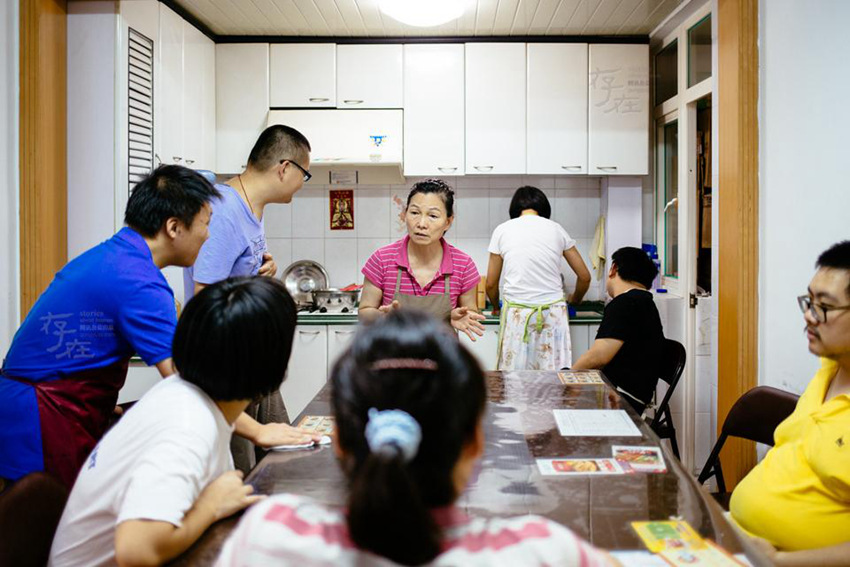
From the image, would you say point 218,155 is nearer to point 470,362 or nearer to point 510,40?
point 510,40

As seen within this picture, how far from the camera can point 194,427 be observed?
44.3 inches

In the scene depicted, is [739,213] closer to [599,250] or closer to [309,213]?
[599,250]

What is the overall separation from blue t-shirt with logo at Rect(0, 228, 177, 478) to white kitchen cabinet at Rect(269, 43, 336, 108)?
251 centimetres

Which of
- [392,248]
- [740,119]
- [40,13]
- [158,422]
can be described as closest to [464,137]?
[392,248]

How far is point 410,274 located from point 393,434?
6.83 feet

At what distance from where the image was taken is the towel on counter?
167 inches

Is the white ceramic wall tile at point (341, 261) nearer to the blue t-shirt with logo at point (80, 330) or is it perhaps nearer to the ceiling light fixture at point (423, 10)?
the ceiling light fixture at point (423, 10)

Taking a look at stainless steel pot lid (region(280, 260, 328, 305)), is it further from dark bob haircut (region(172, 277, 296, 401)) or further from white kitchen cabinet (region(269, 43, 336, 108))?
dark bob haircut (region(172, 277, 296, 401))

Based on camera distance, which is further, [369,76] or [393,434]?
[369,76]

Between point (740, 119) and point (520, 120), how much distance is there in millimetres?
1590

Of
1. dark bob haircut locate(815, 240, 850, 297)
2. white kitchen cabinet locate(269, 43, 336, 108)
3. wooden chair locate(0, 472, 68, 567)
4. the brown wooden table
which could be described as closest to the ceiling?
white kitchen cabinet locate(269, 43, 336, 108)

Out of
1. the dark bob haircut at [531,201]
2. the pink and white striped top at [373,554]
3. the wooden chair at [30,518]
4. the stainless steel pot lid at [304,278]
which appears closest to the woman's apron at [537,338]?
the dark bob haircut at [531,201]

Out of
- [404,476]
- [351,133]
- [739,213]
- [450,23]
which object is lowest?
[404,476]

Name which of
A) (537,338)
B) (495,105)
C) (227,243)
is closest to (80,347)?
(227,243)
